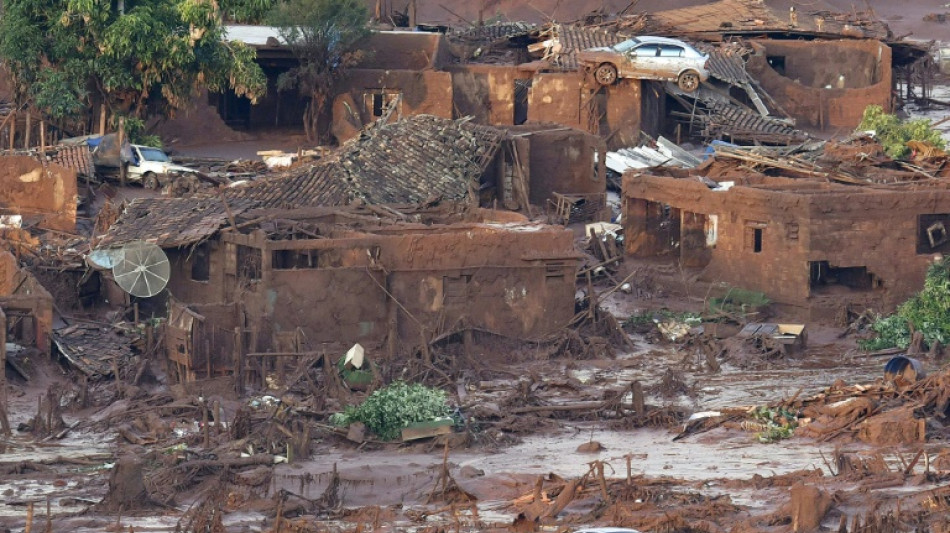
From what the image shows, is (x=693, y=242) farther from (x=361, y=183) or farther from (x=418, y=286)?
(x=418, y=286)

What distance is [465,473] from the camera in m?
25.4

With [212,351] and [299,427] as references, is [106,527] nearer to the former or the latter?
[299,427]

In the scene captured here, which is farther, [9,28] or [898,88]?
[898,88]

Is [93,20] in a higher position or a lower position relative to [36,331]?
higher

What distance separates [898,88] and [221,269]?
91.0 ft

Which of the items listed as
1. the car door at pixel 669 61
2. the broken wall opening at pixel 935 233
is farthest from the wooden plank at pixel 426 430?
the car door at pixel 669 61

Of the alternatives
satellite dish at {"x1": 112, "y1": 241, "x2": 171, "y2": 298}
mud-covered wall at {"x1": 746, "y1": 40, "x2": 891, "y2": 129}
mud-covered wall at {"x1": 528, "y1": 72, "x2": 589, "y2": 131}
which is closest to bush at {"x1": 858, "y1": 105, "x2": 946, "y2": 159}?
mud-covered wall at {"x1": 528, "y1": 72, "x2": 589, "y2": 131}

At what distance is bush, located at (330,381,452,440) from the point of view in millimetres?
26969

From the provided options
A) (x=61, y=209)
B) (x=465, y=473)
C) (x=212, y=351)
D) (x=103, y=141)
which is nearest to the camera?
(x=465, y=473)

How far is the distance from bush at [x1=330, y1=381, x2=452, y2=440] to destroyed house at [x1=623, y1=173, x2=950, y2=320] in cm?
856

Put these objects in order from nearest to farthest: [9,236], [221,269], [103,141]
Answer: [221,269] < [9,236] < [103,141]

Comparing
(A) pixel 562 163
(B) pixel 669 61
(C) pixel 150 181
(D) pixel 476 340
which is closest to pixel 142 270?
(D) pixel 476 340

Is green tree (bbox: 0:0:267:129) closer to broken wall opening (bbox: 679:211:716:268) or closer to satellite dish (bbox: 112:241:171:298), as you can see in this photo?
broken wall opening (bbox: 679:211:716:268)

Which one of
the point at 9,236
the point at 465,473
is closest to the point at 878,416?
the point at 465,473
